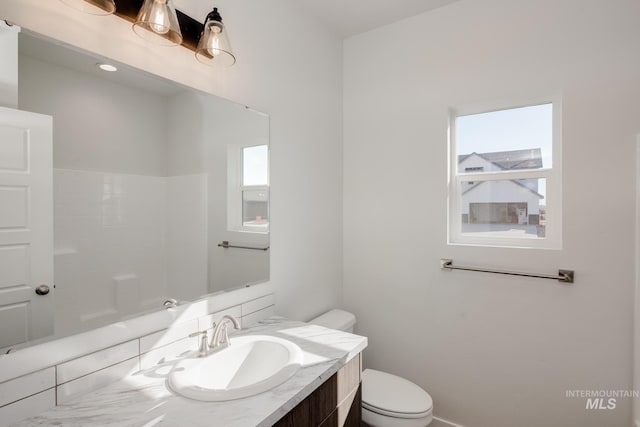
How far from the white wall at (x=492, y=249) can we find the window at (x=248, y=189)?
84 centimetres

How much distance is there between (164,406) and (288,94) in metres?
1.57

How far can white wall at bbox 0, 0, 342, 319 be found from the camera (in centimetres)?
111

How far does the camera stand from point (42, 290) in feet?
3.00

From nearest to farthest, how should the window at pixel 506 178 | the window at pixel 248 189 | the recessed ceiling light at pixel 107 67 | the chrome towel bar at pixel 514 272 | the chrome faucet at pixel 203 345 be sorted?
1. the recessed ceiling light at pixel 107 67
2. the chrome faucet at pixel 203 345
3. the window at pixel 248 189
4. the chrome towel bar at pixel 514 272
5. the window at pixel 506 178

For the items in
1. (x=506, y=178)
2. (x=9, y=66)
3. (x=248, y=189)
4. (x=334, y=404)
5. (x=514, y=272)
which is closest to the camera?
(x=9, y=66)

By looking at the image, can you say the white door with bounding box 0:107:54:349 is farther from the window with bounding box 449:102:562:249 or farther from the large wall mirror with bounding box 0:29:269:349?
the window with bounding box 449:102:562:249

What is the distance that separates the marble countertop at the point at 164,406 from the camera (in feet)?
2.74

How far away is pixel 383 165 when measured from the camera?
218cm

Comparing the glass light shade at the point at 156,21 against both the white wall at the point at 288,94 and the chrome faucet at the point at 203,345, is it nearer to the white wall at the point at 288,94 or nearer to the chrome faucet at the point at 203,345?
the white wall at the point at 288,94

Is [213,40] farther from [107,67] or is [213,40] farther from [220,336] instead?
[220,336]

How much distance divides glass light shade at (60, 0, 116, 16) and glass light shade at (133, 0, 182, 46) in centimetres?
9

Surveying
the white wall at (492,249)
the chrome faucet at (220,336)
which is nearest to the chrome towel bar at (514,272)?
the white wall at (492,249)

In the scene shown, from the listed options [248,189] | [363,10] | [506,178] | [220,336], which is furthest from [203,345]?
[363,10]

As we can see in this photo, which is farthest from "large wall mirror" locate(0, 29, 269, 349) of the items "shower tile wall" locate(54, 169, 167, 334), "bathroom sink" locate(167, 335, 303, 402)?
"bathroom sink" locate(167, 335, 303, 402)
